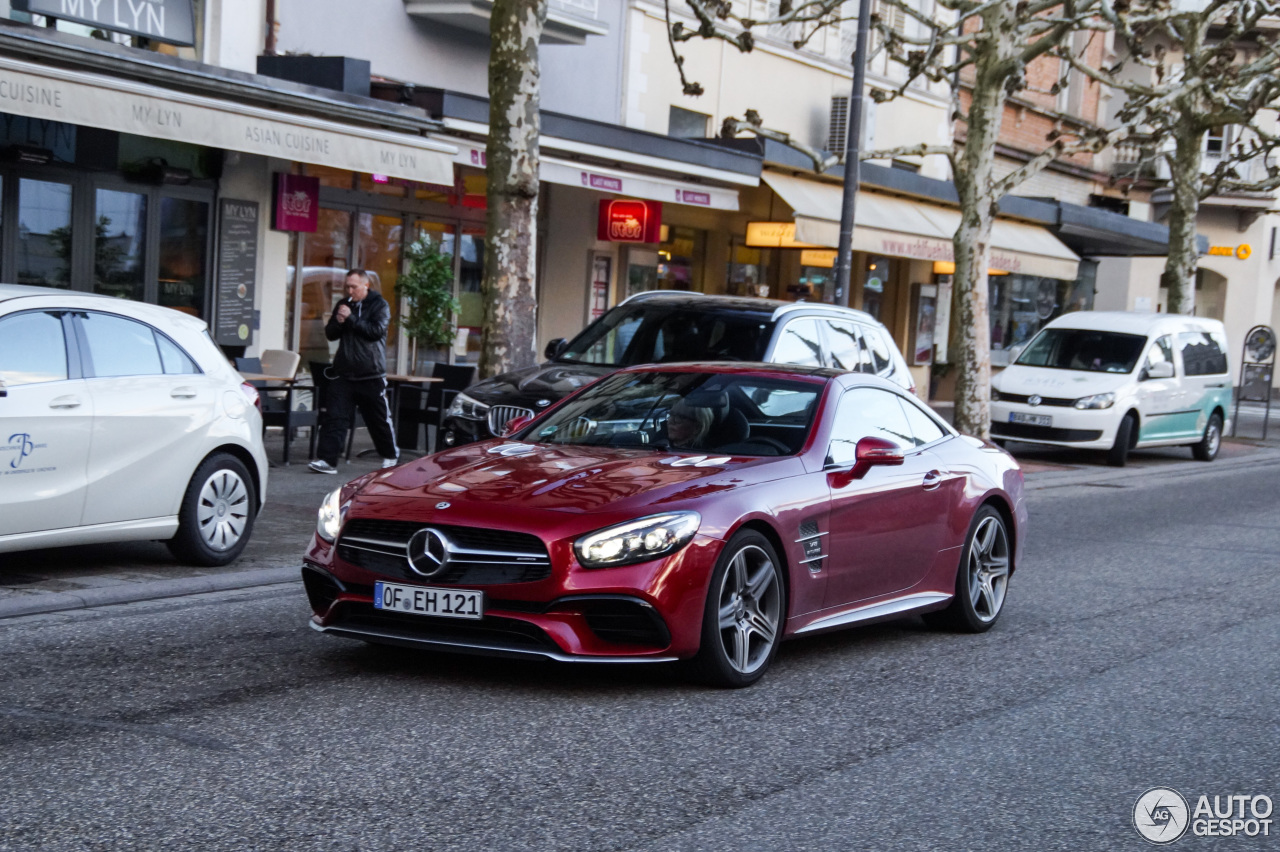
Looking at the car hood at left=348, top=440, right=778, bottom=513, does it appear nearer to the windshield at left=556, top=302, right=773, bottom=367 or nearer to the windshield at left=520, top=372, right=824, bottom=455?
the windshield at left=520, top=372, right=824, bottom=455

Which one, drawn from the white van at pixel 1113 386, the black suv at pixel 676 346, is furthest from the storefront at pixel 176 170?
the white van at pixel 1113 386

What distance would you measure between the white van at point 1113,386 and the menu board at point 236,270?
10.3m

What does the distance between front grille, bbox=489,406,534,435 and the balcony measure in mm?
8473

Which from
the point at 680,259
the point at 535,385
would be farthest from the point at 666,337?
the point at 680,259

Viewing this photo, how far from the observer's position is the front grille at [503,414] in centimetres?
1212

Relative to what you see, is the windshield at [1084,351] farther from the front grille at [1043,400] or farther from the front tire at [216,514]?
the front tire at [216,514]

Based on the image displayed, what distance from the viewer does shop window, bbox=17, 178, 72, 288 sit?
15.3m

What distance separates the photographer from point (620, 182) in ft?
65.8

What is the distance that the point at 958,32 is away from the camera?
3297 cm

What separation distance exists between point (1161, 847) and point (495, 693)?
2667 mm

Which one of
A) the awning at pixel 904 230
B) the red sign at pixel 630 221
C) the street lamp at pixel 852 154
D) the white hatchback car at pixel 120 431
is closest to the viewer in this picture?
the white hatchback car at pixel 120 431

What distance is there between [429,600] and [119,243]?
446 inches

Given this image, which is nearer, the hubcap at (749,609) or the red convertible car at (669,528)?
the red convertible car at (669,528)

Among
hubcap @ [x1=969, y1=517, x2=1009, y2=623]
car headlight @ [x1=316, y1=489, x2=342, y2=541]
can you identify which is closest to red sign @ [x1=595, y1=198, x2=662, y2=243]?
hubcap @ [x1=969, y1=517, x2=1009, y2=623]
